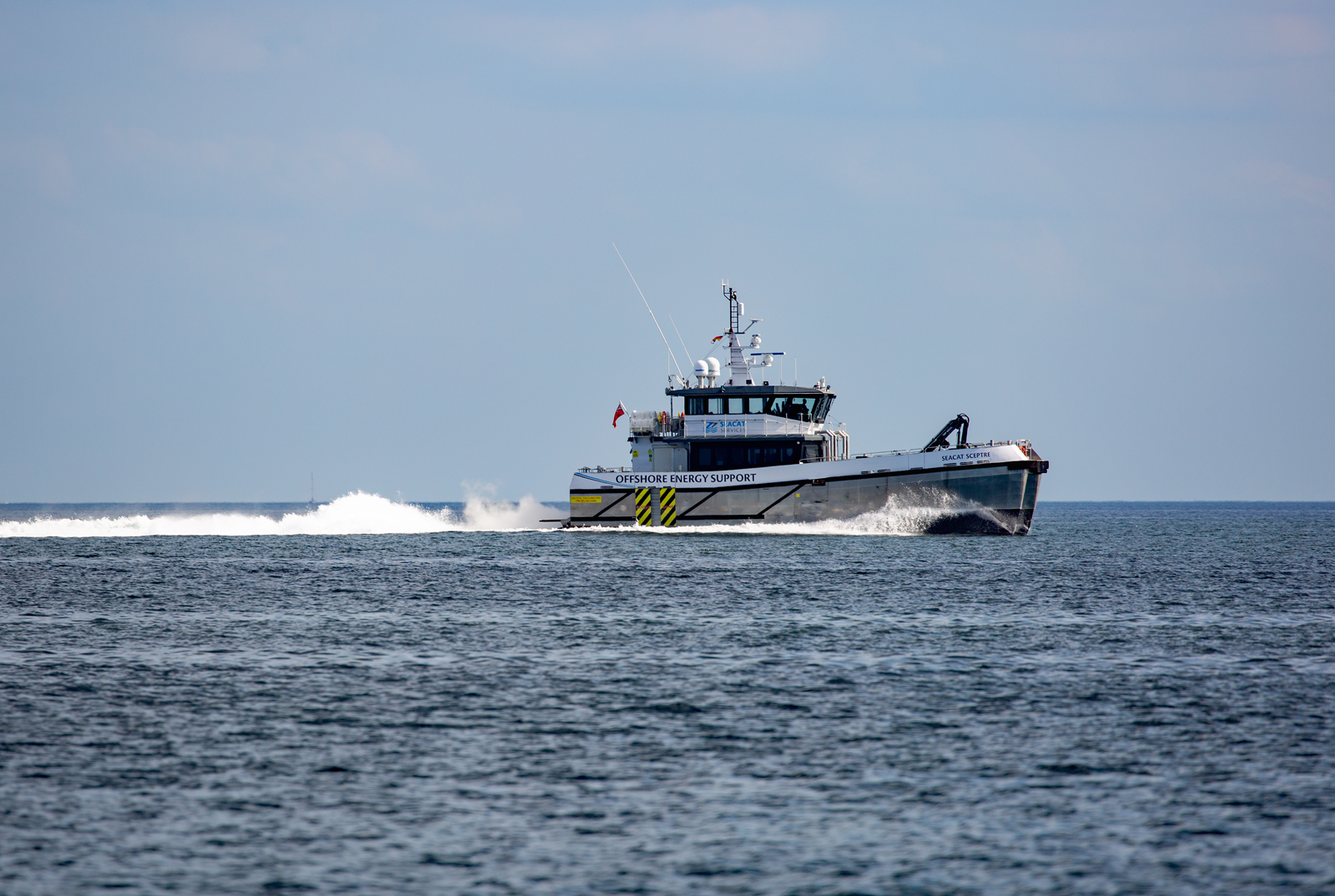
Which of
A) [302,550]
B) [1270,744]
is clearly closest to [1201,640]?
[1270,744]

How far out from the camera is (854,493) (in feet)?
153

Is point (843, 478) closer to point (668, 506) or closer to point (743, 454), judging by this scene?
point (743, 454)

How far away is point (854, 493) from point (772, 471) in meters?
3.50

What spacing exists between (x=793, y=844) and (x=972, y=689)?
8245 millimetres

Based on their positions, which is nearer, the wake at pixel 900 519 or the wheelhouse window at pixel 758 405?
the wake at pixel 900 519

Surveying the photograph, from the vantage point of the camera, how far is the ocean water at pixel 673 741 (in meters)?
10.9

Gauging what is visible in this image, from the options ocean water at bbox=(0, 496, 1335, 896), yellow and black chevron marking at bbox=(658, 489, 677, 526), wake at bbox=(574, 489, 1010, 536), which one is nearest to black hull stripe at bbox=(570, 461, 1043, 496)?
yellow and black chevron marking at bbox=(658, 489, 677, 526)

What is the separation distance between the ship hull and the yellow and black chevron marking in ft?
0.12

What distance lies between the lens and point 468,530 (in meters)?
67.9

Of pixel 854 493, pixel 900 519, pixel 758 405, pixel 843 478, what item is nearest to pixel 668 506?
pixel 758 405

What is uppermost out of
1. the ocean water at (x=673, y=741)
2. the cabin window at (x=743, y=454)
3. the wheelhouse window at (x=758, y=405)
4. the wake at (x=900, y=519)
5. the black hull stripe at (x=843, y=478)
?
the wheelhouse window at (x=758, y=405)

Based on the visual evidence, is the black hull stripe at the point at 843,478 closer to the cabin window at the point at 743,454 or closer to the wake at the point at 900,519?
the wake at the point at 900,519

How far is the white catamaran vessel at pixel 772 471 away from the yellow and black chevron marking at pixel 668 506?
0.15 ft

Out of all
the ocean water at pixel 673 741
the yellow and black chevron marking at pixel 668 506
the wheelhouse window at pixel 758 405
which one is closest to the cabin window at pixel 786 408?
the wheelhouse window at pixel 758 405
